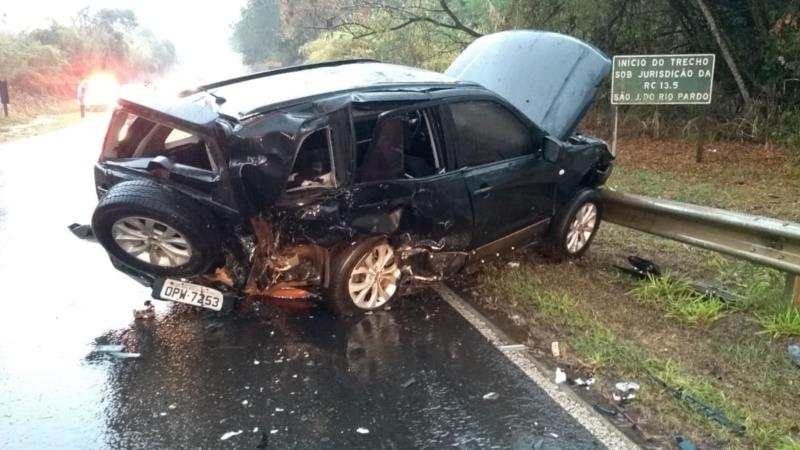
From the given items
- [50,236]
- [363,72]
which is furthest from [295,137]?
[50,236]

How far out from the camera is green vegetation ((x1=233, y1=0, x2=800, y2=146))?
37.6ft

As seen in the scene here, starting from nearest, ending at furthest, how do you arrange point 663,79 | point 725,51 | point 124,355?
point 124,355 → point 663,79 → point 725,51

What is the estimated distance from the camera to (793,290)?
4551mm

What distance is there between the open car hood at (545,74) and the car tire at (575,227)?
65 cm

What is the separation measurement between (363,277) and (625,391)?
196 cm

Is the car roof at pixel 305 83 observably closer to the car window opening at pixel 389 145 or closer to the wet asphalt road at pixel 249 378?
the car window opening at pixel 389 145

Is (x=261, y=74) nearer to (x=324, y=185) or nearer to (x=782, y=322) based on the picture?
(x=324, y=185)

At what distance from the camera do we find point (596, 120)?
14.3 metres

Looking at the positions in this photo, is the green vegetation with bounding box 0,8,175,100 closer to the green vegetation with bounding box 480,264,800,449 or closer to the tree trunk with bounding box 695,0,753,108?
the tree trunk with bounding box 695,0,753,108

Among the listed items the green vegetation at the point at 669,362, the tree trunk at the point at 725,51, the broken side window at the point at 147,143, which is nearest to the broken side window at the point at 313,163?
the broken side window at the point at 147,143

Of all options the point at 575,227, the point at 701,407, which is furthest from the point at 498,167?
the point at 701,407

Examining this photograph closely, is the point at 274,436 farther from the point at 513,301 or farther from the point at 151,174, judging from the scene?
the point at 513,301

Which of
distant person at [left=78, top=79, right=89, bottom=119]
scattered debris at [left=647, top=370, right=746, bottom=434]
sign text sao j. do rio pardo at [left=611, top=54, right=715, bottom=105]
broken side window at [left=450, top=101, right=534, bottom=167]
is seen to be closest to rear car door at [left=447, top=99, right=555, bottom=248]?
broken side window at [left=450, top=101, right=534, bottom=167]

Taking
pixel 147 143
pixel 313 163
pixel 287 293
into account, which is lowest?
pixel 287 293
